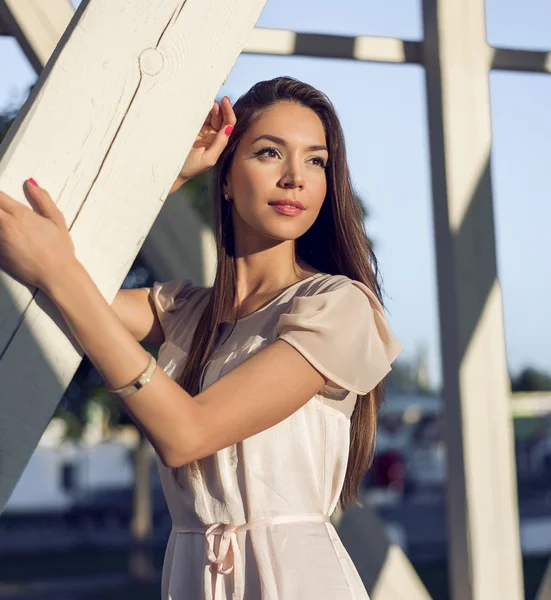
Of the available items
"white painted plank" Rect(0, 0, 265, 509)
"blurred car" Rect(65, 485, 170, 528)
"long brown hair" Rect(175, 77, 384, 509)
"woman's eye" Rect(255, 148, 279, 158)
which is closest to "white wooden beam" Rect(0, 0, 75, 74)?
"long brown hair" Rect(175, 77, 384, 509)

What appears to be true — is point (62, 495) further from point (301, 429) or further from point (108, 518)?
point (301, 429)

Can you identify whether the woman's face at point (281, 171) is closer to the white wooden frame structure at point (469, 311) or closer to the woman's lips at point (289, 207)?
the woman's lips at point (289, 207)

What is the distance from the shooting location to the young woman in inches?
51.9

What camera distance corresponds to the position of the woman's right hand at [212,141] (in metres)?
1.66

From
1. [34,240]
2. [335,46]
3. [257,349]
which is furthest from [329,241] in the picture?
[335,46]

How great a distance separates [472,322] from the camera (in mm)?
2975

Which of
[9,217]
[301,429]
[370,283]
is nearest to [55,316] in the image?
[9,217]

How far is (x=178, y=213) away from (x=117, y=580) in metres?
10.4

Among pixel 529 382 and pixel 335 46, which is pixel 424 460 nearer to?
pixel 335 46

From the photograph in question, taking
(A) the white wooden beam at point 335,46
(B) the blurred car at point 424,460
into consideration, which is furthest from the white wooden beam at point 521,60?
(B) the blurred car at point 424,460

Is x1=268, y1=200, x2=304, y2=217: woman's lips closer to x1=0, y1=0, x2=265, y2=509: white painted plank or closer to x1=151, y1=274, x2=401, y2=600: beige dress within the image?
x1=151, y1=274, x2=401, y2=600: beige dress

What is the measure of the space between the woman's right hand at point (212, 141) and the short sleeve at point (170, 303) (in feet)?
1.15

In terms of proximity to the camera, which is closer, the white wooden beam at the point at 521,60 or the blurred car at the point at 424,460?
the white wooden beam at the point at 521,60

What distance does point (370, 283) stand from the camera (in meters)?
1.86
